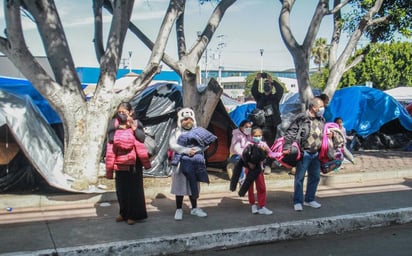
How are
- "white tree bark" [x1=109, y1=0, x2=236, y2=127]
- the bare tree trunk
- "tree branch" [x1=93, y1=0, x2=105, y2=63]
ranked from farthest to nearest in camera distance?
1. the bare tree trunk
2. "tree branch" [x1=93, y1=0, x2=105, y2=63]
3. "white tree bark" [x1=109, y1=0, x2=236, y2=127]

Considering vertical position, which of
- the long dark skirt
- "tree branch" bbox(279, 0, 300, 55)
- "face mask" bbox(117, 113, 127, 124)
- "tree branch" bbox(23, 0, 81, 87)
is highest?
"tree branch" bbox(279, 0, 300, 55)

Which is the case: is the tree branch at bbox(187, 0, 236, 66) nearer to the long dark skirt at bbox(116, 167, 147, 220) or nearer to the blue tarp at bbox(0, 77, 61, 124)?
the blue tarp at bbox(0, 77, 61, 124)

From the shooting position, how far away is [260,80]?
9797mm

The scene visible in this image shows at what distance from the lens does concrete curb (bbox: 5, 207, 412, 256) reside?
17.2 ft

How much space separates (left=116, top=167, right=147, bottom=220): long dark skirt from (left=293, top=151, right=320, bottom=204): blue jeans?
2.46 meters

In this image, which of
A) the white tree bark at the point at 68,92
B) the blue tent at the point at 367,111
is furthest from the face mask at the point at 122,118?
the blue tent at the point at 367,111

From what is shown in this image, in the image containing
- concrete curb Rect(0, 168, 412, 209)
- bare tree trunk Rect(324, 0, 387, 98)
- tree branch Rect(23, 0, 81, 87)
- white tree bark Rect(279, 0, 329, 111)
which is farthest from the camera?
bare tree trunk Rect(324, 0, 387, 98)

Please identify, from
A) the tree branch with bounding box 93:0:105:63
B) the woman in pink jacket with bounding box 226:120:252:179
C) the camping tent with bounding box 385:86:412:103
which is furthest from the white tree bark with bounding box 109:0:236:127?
the camping tent with bounding box 385:86:412:103

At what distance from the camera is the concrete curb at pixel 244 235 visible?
5238mm

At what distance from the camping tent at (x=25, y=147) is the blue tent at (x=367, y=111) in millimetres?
9663

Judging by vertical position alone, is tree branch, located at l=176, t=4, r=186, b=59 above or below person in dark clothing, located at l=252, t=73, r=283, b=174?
above

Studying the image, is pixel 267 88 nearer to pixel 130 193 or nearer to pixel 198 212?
pixel 198 212

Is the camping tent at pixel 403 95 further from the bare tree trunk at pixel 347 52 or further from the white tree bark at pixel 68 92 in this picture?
the white tree bark at pixel 68 92

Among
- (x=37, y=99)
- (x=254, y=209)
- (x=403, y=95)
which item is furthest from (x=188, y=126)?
(x=403, y=95)
